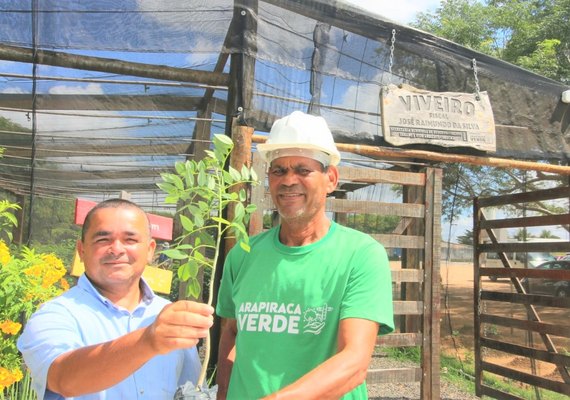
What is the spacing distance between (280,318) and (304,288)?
123 mm

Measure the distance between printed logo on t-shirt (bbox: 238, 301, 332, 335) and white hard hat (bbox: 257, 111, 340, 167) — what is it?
501 mm

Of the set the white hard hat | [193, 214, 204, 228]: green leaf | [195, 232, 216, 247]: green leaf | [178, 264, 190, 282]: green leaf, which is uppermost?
the white hard hat

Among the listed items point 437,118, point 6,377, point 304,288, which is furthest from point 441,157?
point 6,377

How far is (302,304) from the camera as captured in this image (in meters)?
1.65

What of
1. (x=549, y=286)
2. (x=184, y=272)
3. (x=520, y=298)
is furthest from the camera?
(x=549, y=286)

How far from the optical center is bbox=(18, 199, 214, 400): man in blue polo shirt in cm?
113

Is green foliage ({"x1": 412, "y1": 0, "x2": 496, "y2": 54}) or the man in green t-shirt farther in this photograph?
green foliage ({"x1": 412, "y1": 0, "x2": 496, "y2": 54})

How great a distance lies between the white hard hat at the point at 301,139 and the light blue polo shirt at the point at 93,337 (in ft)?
2.11

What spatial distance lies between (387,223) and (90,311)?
8279 millimetres

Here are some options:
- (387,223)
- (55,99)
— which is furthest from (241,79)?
(387,223)

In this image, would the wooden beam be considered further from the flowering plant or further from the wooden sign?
the wooden sign

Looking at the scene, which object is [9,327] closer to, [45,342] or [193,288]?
[45,342]

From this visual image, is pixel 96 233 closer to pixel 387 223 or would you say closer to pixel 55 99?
pixel 55 99

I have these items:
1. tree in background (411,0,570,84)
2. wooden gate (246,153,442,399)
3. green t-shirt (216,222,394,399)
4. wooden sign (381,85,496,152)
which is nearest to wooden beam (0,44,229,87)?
wooden gate (246,153,442,399)
